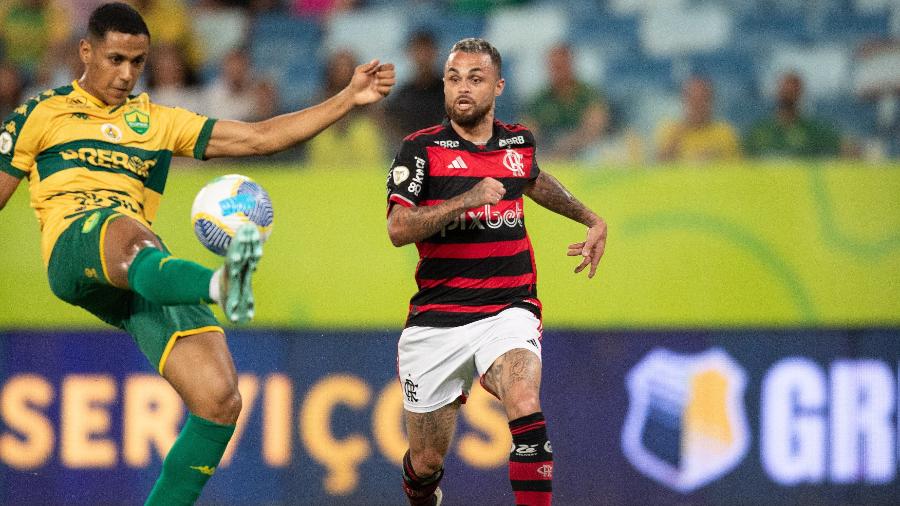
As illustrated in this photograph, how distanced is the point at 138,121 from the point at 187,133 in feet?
0.80

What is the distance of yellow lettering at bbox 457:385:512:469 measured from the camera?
8.47m

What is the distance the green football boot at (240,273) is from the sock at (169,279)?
152 mm

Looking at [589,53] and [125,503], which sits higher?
[589,53]

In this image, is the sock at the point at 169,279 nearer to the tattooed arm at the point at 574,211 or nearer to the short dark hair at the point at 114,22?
the short dark hair at the point at 114,22

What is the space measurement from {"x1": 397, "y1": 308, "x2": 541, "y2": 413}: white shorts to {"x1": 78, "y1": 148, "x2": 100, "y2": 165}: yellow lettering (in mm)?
1666

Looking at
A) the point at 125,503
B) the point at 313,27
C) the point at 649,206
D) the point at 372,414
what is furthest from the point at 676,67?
the point at 125,503

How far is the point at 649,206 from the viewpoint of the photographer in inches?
332

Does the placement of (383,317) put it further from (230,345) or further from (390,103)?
(390,103)

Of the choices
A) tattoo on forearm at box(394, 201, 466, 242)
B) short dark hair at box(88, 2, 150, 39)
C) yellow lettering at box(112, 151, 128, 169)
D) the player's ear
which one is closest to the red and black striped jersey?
tattoo on forearm at box(394, 201, 466, 242)

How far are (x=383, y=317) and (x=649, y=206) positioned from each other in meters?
1.93

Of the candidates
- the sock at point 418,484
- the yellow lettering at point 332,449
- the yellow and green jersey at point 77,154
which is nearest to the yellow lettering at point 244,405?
the yellow lettering at point 332,449

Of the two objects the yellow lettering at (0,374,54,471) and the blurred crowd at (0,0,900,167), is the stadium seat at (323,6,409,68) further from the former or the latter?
the yellow lettering at (0,374,54,471)

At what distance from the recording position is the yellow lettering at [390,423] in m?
8.52

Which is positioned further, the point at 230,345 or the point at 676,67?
the point at 676,67
